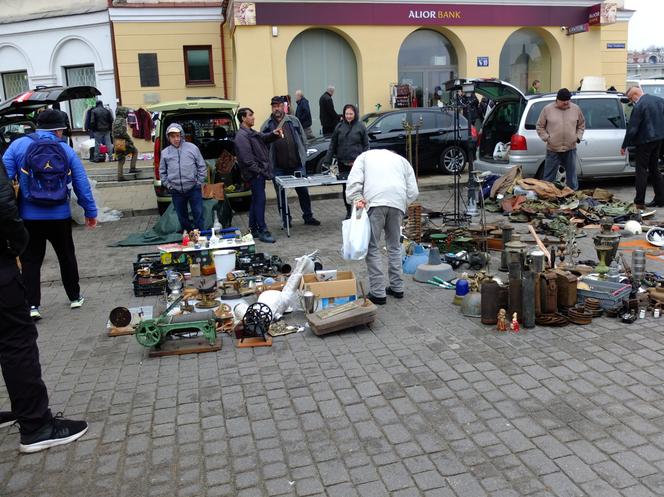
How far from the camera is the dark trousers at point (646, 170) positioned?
10328mm

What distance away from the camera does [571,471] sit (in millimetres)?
3424

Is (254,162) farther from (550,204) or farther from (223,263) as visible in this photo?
(550,204)

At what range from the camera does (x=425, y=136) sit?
14258mm

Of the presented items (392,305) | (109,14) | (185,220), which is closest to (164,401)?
(392,305)

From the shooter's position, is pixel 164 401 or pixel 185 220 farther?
pixel 185 220

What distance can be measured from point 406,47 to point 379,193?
591 inches

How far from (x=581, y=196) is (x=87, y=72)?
613 inches

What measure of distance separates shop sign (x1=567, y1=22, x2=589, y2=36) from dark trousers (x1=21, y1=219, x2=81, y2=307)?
1832 cm

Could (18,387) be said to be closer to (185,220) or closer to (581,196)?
(185,220)

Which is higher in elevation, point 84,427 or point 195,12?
point 195,12

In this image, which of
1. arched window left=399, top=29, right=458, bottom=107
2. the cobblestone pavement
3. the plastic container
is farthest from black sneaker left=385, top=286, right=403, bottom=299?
arched window left=399, top=29, right=458, bottom=107

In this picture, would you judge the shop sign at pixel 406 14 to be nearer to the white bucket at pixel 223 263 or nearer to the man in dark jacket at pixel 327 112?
the man in dark jacket at pixel 327 112

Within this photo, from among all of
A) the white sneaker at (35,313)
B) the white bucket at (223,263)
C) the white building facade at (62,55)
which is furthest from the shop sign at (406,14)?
the white sneaker at (35,313)

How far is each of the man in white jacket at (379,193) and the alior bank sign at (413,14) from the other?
12.5 m
